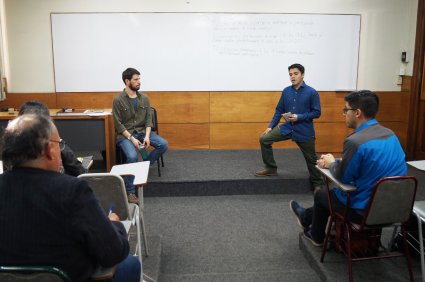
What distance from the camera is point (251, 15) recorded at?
5.29 metres

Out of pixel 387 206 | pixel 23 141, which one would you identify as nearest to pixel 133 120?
pixel 387 206

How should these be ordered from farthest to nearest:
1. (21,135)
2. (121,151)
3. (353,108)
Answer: (121,151) < (353,108) < (21,135)

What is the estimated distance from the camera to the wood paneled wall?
5418 mm

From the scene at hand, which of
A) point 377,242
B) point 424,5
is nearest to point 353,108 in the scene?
point 377,242

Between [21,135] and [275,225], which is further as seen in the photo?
[275,225]

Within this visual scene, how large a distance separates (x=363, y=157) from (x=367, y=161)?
0.03m

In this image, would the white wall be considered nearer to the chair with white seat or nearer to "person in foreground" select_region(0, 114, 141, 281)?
the chair with white seat

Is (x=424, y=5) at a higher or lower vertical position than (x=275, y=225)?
higher

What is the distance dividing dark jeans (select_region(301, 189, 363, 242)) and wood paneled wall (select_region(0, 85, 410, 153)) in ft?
8.69

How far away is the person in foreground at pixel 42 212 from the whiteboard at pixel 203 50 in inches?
159

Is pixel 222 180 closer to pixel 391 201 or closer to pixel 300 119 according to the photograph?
pixel 300 119

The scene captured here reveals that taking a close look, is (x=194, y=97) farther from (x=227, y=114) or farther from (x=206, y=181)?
(x=206, y=181)

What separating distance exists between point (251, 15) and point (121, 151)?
2.57 m

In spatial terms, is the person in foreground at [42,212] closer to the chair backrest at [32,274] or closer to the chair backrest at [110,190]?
the chair backrest at [32,274]
